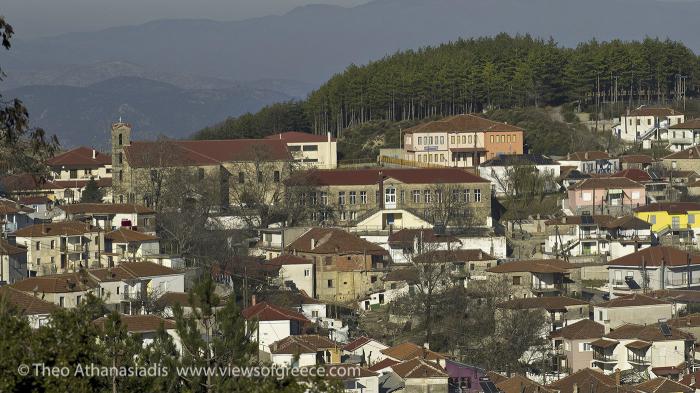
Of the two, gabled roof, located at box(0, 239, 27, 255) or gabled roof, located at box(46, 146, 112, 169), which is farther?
gabled roof, located at box(46, 146, 112, 169)

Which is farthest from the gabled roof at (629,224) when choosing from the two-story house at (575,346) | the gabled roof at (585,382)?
the gabled roof at (585,382)

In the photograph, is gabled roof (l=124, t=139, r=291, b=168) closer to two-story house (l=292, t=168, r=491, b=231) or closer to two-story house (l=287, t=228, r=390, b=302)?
two-story house (l=292, t=168, r=491, b=231)

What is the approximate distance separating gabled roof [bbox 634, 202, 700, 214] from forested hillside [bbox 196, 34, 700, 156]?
1561cm

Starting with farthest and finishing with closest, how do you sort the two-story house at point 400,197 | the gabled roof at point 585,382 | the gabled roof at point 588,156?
the gabled roof at point 588,156, the two-story house at point 400,197, the gabled roof at point 585,382

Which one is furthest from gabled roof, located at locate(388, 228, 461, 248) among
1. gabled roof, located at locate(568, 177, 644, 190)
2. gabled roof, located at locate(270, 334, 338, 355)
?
gabled roof, located at locate(270, 334, 338, 355)

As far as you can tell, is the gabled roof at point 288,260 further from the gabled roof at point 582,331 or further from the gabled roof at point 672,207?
the gabled roof at point 672,207

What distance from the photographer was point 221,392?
611 inches

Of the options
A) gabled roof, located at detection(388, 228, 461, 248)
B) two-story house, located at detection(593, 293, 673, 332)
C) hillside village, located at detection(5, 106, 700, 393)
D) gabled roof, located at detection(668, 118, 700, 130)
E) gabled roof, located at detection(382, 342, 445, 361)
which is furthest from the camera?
gabled roof, located at detection(668, 118, 700, 130)

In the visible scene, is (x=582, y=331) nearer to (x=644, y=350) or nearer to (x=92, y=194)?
(x=644, y=350)

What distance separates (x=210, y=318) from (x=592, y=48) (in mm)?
54983

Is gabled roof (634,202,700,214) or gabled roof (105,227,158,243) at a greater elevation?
gabled roof (634,202,700,214)

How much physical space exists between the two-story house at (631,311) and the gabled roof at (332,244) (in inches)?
303

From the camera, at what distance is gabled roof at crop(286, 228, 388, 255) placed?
141 feet

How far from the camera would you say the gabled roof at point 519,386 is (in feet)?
95.3
